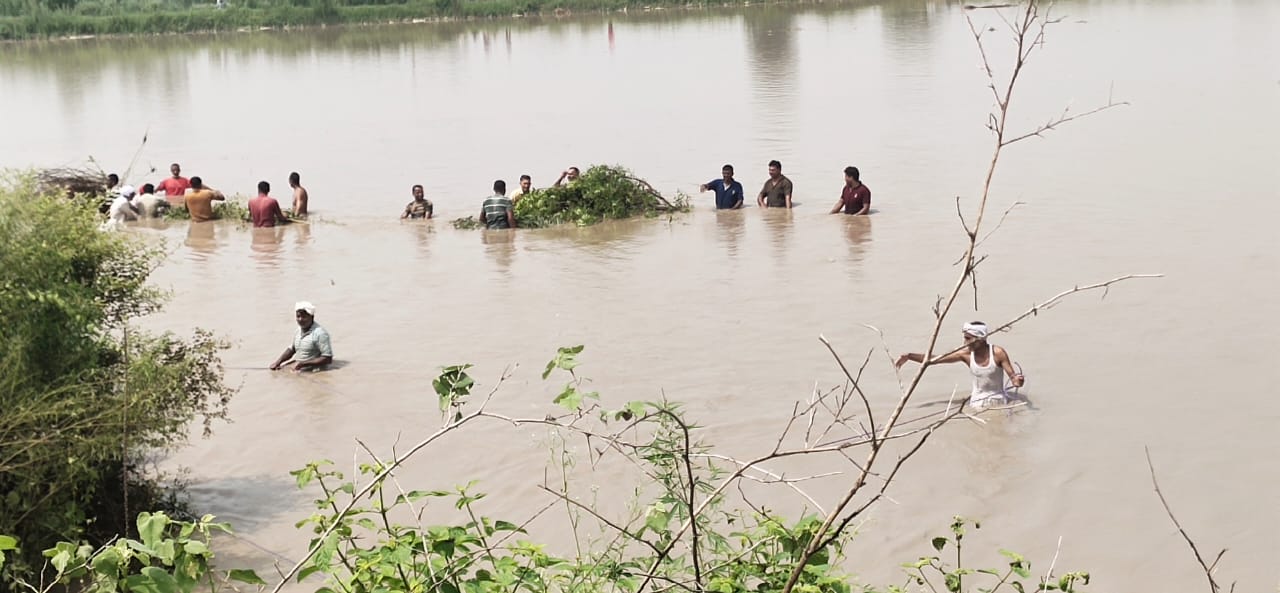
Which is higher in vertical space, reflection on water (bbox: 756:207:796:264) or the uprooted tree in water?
the uprooted tree in water

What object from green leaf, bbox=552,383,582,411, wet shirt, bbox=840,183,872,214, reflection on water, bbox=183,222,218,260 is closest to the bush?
wet shirt, bbox=840,183,872,214

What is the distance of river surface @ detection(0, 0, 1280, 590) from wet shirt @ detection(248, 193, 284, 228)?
0.94 feet

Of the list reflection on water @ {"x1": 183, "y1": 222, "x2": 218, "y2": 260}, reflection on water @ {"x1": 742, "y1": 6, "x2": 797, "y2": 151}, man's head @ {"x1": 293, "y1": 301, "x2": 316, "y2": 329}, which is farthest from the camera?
reflection on water @ {"x1": 742, "y1": 6, "x2": 797, "y2": 151}

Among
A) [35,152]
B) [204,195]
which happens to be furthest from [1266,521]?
[35,152]

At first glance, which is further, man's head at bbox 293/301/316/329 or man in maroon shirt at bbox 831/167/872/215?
man in maroon shirt at bbox 831/167/872/215

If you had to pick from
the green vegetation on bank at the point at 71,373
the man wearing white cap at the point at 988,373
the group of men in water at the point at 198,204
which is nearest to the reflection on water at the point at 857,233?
the man wearing white cap at the point at 988,373

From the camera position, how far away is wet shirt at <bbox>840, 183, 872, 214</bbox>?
17469 millimetres

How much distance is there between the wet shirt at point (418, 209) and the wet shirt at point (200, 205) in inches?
109

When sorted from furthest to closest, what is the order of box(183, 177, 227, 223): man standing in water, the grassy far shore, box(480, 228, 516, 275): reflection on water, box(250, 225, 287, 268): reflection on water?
the grassy far shore < box(183, 177, 227, 223): man standing in water < box(250, 225, 287, 268): reflection on water < box(480, 228, 516, 275): reflection on water

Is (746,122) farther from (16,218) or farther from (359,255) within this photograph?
(16,218)

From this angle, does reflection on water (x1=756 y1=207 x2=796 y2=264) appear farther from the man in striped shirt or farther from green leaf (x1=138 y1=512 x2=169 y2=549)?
green leaf (x1=138 y1=512 x2=169 y2=549)

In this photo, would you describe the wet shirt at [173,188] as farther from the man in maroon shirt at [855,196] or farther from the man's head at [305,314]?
the man's head at [305,314]

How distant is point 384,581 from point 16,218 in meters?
3.61

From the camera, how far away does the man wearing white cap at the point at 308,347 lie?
11.5m
